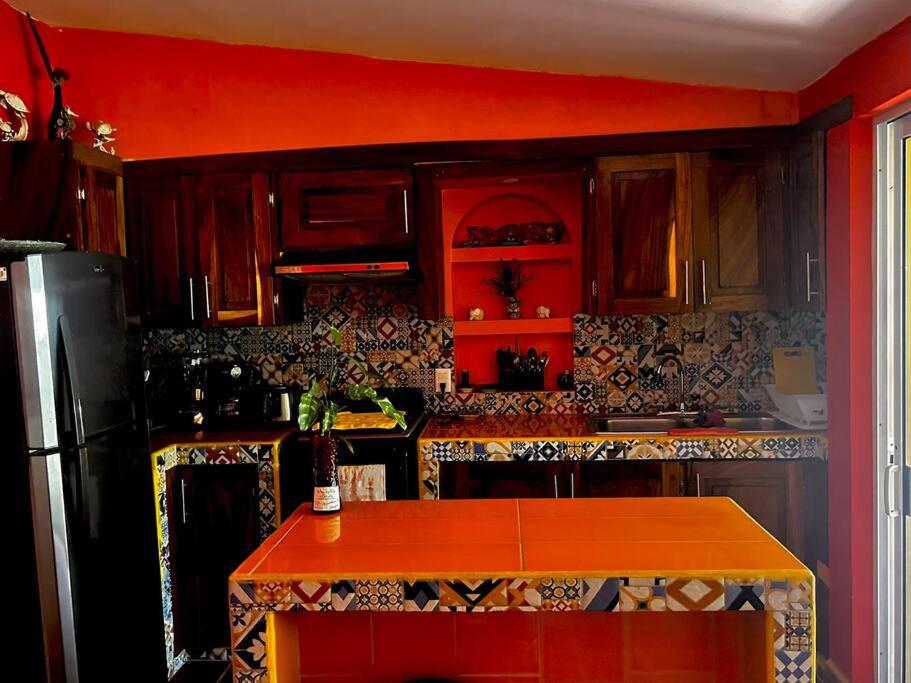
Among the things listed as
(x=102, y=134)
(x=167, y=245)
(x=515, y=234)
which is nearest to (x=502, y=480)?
(x=515, y=234)

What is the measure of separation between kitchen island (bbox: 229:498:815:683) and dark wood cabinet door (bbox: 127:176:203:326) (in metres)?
1.96

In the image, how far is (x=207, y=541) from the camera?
3.47m

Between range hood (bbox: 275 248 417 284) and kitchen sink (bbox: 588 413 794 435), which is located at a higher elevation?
range hood (bbox: 275 248 417 284)

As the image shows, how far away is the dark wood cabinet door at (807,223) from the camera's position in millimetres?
3127

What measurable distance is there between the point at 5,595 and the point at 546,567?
210 centimetres

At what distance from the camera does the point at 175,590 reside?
3.46 m

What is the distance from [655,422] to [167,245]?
267 cm

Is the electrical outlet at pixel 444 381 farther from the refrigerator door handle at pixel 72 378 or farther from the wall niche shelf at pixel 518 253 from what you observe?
the refrigerator door handle at pixel 72 378

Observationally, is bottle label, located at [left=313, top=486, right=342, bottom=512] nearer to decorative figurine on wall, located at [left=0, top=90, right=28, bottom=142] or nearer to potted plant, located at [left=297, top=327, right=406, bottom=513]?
potted plant, located at [left=297, top=327, right=406, bottom=513]

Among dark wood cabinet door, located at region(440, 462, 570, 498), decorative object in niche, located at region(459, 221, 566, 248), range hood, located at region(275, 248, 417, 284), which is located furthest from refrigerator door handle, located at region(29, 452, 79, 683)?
decorative object in niche, located at region(459, 221, 566, 248)

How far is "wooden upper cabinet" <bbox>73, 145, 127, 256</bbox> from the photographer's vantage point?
11.1ft

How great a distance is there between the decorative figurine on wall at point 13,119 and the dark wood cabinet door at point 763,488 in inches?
135

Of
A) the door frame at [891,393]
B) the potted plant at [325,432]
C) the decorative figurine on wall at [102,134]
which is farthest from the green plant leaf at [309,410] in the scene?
the decorative figurine on wall at [102,134]

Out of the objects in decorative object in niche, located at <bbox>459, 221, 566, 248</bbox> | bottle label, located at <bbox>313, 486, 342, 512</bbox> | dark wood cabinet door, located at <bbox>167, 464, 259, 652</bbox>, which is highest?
decorative object in niche, located at <bbox>459, 221, 566, 248</bbox>
